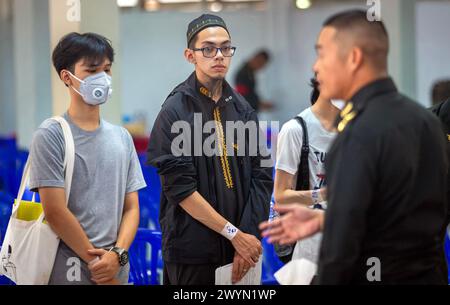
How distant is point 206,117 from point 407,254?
126 centimetres

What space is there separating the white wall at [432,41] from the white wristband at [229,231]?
8835mm

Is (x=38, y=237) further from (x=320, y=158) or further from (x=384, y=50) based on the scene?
(x=384, y=50)

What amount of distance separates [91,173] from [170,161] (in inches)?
13.9

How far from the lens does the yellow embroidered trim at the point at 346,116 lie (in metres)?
2.63

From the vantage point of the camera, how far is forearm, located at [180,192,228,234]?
3.49m

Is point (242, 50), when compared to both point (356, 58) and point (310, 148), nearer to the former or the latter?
point (310, 148)

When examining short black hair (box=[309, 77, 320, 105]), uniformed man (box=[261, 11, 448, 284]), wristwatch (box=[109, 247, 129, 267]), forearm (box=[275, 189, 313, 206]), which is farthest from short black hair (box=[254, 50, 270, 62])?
uniformed man (box=[261, 11, 448, 284])

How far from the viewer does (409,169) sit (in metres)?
2.56

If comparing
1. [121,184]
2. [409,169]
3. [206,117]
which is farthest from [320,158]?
[409,169]

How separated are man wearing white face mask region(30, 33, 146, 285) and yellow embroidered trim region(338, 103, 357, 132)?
1105 mm

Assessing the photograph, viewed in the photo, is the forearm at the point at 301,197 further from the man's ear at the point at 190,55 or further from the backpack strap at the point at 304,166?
the man's ear at the point at 190,55

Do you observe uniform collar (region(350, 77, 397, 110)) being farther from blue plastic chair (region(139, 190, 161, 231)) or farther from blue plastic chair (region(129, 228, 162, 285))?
blue plastic chair (region(139, 190, 161, 231))

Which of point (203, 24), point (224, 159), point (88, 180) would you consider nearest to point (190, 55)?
point (203, 24)

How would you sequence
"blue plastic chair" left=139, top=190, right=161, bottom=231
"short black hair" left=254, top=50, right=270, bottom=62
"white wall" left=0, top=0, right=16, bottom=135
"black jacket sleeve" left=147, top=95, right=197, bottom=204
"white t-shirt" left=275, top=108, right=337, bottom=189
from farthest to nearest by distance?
"white wall" left=0, top=0, right=16, bottom=135, "short black hair" left=254, top=50, right=270, bottom=62, "blue plastic chair" left=139, top=190, right=161, bottom=231, "white t-shirt" left=275, top=108, right=337, bottom=189, "black jacket sleeve" left=147, top=95, right=197, bottom=204
